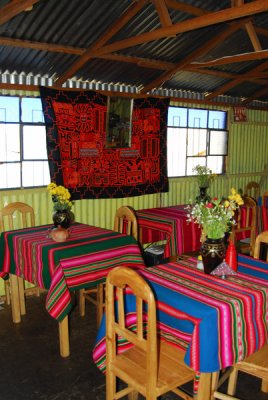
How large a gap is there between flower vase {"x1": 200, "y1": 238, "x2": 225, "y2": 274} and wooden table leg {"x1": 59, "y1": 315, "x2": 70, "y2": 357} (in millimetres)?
1268

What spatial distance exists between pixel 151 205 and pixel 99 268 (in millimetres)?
2790

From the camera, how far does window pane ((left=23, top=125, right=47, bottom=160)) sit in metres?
4.63

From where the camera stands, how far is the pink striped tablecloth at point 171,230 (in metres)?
4.40

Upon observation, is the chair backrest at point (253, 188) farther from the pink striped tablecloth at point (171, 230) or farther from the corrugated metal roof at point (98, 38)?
the pink striped tablecloth at point (171, 230)

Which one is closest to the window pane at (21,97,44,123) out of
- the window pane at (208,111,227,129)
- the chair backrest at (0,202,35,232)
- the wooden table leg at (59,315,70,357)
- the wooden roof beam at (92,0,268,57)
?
the wooden roof beam at (92,0,268,57)

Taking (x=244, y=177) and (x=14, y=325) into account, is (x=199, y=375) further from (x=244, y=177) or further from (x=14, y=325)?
(x=244, y=177)

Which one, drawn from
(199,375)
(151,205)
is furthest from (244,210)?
(199,375)

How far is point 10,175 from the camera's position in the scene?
457cm

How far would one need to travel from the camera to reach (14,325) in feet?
12.4

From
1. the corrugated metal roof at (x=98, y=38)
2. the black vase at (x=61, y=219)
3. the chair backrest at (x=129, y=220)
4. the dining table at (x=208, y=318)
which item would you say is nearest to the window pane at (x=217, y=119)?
the corrugated metal roof at (x=98, y=38)

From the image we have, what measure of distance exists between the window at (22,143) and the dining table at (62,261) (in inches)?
39.7

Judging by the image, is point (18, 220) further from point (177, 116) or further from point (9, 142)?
point (177, 116)

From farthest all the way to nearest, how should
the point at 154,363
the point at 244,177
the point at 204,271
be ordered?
the point at 244,177
the point at 204,271
the point at 154,363

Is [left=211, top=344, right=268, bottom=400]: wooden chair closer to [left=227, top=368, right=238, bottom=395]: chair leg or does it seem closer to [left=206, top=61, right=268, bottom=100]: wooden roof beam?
→ [left=227, top=368, right=238, bottom=395]: chair leg
